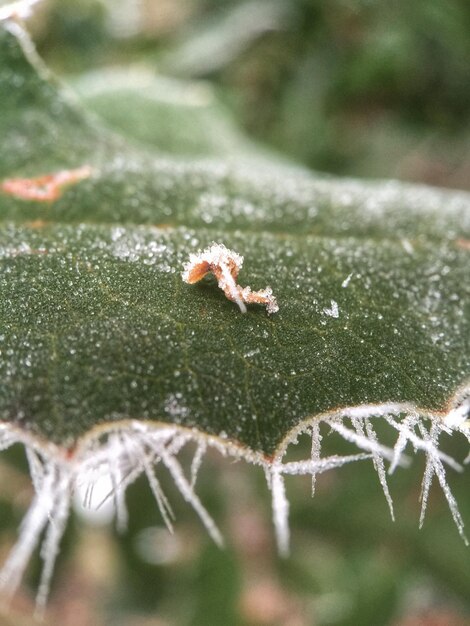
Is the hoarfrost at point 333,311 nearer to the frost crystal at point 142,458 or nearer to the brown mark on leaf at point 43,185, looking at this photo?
the frost crystal at point 142,458

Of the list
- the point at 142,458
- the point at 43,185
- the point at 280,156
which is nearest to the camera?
the point at 142,458

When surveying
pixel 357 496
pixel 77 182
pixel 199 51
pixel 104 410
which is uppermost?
pixel 199 51

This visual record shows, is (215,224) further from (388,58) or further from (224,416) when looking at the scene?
(388,58)

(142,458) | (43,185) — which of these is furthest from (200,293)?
(43,185)

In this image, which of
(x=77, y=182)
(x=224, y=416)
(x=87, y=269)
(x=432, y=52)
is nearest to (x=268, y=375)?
(x=224, y=416)

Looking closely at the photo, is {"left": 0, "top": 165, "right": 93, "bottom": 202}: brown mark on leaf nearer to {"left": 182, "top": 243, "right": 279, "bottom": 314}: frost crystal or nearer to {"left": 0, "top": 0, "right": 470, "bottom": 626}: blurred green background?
{"left": 182, "top": 243, "right": 279, "bottom": 314}: frost crystal

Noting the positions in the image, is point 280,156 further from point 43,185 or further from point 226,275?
point 226,275

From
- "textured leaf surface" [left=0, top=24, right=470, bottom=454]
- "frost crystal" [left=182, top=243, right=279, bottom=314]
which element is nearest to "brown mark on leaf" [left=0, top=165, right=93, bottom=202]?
"textured leaf surface" [left=0, top=24, right=470, bottom=454]
